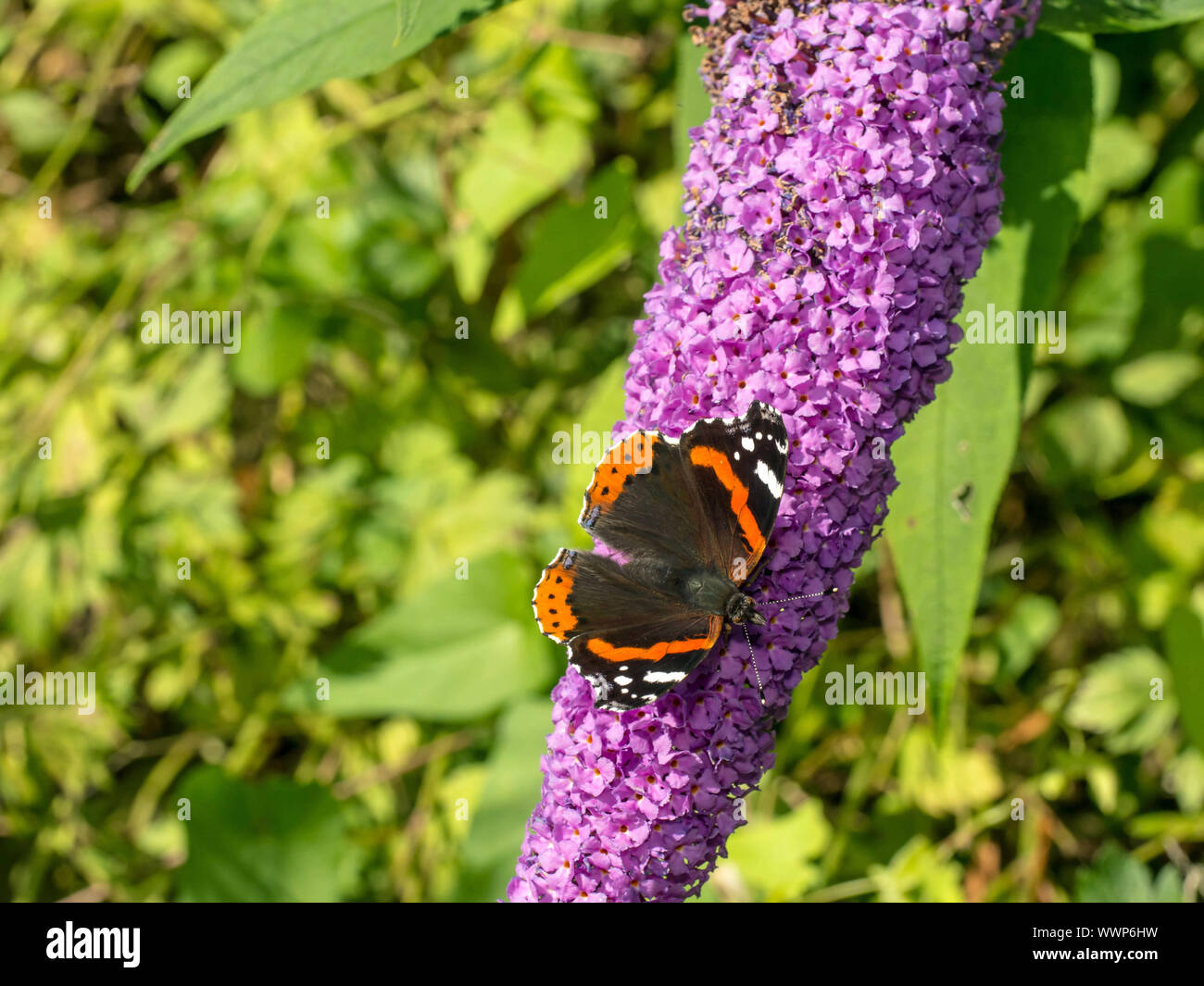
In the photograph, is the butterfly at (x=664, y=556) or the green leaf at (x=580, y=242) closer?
the butterfly at (x=664, y=556)

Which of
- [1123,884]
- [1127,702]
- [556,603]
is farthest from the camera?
[1127,702]

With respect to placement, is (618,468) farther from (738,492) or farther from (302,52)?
(302,52)

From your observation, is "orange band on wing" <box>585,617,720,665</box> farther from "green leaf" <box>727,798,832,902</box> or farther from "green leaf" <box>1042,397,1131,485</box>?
"green leaf" <box>1042,397,1131,485</box>

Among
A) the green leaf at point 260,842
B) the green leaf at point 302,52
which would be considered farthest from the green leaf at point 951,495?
the green leaf at point 260,842

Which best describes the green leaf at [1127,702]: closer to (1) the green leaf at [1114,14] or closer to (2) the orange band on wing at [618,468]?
(1) the green leaf at [1114,14]

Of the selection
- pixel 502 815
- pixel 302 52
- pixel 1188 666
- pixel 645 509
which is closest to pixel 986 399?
pixel 645 509
